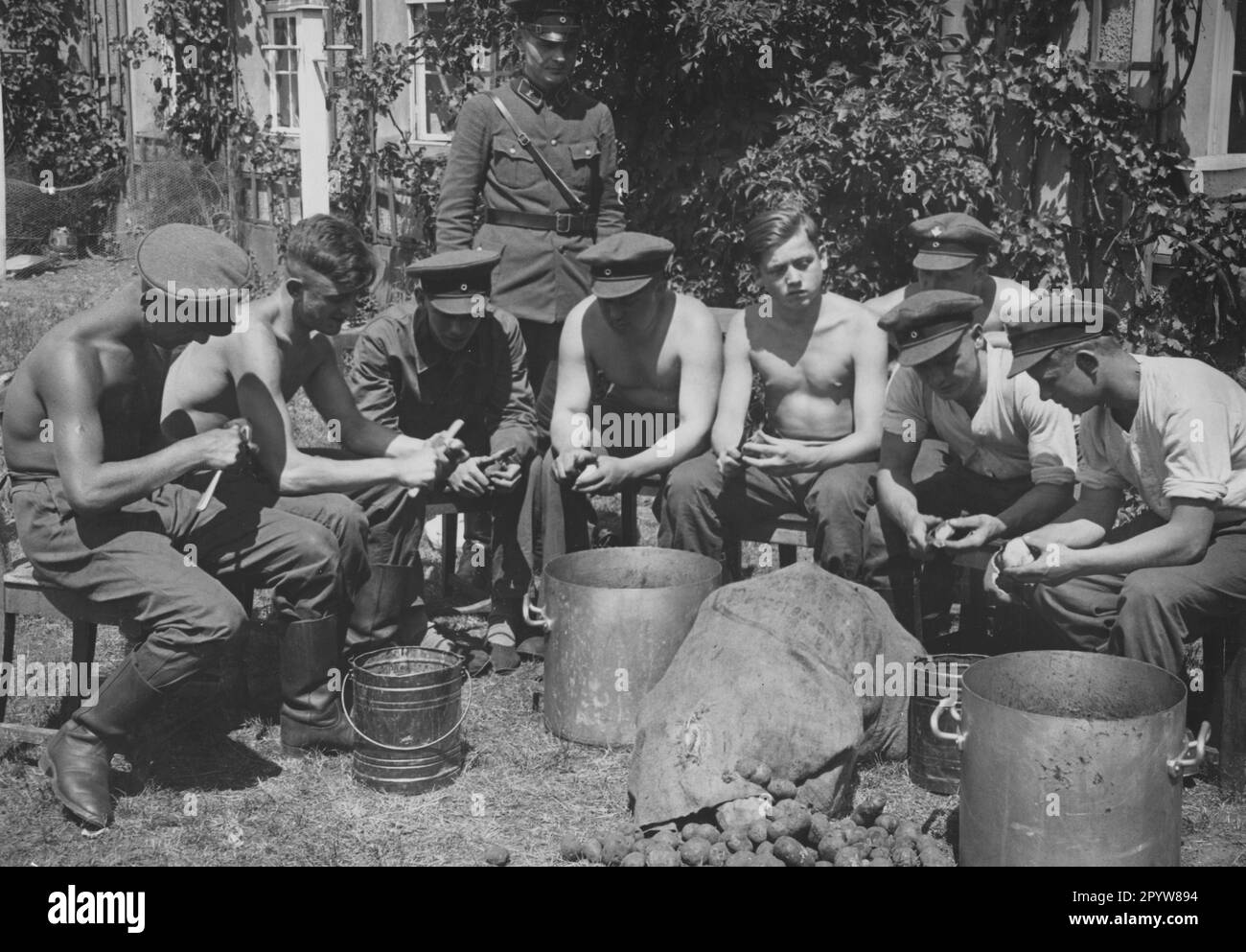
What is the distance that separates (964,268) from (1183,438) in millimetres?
1655

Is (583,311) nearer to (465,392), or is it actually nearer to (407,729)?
(465,392)

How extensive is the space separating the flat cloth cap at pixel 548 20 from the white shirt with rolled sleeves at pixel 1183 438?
309 centimetres

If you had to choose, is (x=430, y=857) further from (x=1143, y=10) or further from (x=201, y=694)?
(x=1143, y=10)

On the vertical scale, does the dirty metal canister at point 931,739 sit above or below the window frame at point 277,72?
below

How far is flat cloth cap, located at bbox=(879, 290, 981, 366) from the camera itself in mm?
4961

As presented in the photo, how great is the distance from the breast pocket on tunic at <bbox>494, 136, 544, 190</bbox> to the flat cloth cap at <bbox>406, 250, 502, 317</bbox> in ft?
3.40

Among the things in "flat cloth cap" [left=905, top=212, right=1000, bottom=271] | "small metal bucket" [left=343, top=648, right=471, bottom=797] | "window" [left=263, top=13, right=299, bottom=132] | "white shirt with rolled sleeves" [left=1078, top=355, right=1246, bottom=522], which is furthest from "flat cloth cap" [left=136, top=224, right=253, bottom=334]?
"window" [left=263, top=13, right=299, bottom=132]

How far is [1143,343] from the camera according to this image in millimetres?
7203

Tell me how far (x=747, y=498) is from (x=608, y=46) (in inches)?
153

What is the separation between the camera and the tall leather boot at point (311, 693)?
4984 mm

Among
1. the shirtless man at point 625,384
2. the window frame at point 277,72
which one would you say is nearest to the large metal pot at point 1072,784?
the shirtless man at point 625,384

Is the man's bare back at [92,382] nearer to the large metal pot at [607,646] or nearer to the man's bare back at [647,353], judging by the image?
the large metal pot at [607,646]

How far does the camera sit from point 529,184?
6.73 metres

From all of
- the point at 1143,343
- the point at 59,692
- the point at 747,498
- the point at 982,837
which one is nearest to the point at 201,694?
the point at 59,692
